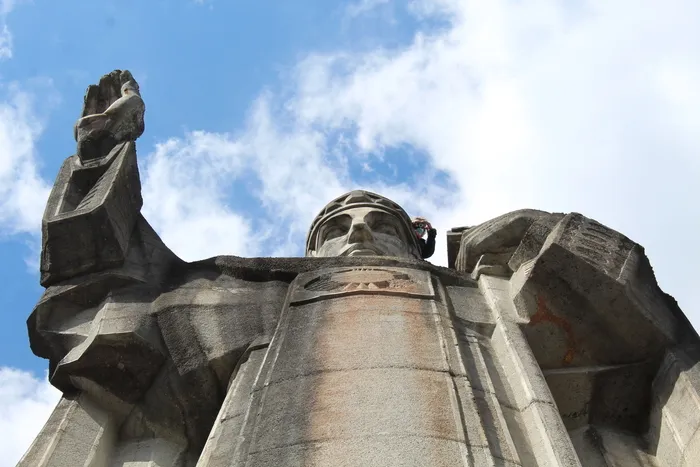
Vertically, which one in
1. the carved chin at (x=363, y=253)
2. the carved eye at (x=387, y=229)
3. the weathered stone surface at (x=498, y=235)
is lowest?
the weathered stone surface at (x=498, y=235)

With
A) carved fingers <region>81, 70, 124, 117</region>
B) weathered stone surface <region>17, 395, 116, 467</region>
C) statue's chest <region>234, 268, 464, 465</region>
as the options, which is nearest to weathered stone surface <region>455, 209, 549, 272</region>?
statue's chest <region>234, 268, 464, 465</region>

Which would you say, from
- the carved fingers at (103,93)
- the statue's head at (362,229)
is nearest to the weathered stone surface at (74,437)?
the statue's head at (362,229)

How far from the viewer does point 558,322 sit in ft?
20.4

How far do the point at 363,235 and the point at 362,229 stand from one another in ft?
0.19

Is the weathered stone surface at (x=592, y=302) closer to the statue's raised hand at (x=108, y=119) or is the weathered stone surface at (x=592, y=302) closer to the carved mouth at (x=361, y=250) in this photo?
the carved mouth at (x=361, y=250)

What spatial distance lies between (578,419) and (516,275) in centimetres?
117

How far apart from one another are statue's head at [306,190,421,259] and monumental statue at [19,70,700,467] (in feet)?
3.67

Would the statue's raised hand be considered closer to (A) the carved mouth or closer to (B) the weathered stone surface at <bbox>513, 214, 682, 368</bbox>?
(A) the carved mouth

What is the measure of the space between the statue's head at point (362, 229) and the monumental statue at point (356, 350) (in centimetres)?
112

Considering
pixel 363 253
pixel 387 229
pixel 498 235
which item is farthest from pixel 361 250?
pixel 498 235

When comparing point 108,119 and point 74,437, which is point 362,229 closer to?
point 108,119

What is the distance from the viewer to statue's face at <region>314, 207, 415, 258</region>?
8.22m

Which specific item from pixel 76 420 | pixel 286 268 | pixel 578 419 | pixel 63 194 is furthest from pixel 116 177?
pixel 578 419

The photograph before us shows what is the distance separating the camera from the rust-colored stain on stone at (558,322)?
6172 millimetres
